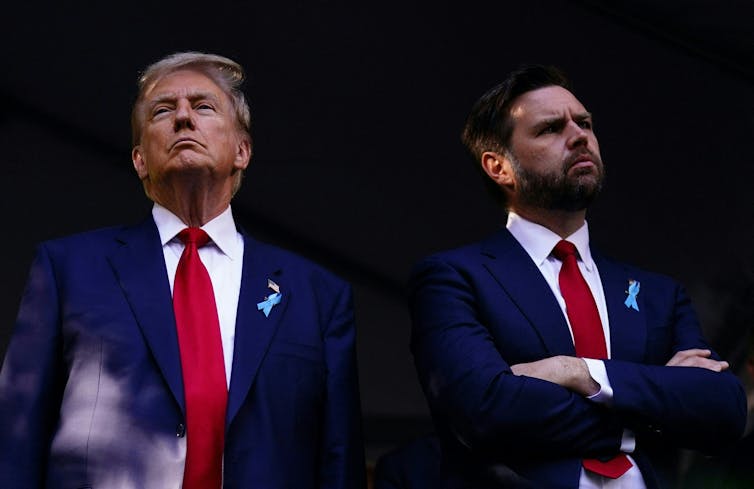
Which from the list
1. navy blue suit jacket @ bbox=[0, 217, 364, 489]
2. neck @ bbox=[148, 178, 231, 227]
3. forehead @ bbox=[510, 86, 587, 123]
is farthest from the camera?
forehead @ bbox=[510, 86, 587, 123]

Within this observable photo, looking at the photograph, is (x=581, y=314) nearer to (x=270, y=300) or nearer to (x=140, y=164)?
(x=270, y=300)

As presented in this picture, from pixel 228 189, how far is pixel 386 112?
67.5 inches

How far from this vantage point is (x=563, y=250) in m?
3.60

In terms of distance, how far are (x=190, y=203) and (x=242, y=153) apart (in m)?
0.27

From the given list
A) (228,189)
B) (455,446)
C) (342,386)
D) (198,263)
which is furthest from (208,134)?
(455,446)

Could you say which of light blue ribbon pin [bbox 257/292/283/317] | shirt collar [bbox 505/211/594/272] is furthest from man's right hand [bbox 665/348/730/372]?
light blue ribbon pin [bbox 257/292/283/317]

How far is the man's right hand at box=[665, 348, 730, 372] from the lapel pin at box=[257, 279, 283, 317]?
3.20 ft

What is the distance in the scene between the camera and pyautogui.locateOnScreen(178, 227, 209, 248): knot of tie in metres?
3.45

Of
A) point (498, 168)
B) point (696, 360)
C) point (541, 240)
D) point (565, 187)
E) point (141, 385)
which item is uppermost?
point (498, 168)

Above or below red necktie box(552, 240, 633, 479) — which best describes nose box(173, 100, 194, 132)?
above

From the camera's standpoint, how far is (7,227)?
5023mm

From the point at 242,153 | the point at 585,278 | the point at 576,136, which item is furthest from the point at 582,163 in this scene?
the point at 242,153

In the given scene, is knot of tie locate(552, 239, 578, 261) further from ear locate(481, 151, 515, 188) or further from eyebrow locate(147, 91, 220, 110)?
eyebrow locate(147, 91, 220, 110)

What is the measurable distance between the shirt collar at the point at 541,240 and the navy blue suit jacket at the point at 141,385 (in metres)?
0.57
